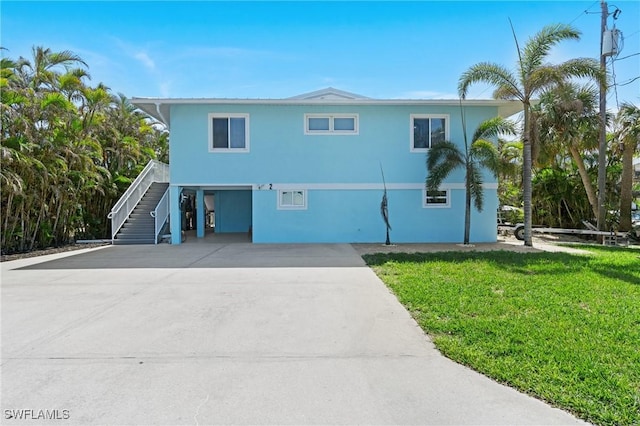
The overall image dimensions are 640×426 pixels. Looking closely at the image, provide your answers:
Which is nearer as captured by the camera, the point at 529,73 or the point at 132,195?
the point at 529,73

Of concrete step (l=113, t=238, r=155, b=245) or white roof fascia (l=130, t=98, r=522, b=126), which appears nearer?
white roof fascia (l=130, t=98, r=522, b=126)

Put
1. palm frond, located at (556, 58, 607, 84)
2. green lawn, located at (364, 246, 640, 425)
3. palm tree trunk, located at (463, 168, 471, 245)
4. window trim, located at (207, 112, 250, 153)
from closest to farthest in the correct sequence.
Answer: green lawn, located at (364, 246, 640, 425) → palm frond, located at (556, 58, 607, 84) → palm tree trunk, located at (463, 168, 471, 245) → window trim, located at (207, 112, 250, 153)

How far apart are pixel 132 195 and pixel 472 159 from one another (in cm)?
1361

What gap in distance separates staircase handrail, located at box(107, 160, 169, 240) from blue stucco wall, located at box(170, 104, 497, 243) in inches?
91.1

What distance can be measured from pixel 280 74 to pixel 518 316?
1340 centimetres

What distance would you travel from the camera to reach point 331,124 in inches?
546

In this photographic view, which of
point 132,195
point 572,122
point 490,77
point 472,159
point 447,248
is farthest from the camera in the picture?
point 132,195

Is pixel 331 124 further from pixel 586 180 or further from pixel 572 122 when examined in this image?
pixel 586 180

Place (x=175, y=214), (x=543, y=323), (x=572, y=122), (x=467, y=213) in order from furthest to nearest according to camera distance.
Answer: (x=572, y=122), (x=175, y=214), (x=467, y=213), (x=543, y=323)

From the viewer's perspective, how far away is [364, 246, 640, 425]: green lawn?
3121 mm

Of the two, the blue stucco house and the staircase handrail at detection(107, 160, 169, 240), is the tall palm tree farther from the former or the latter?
the staircase handrail at detection(107, 160, 169, 240)

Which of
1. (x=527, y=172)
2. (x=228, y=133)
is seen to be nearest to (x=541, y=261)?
(x=527, y=172)

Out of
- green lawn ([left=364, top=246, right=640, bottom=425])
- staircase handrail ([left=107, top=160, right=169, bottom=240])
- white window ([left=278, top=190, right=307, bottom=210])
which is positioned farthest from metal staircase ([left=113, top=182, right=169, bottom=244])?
green lawn ([left=364, top=246, right=640, bottom=425])

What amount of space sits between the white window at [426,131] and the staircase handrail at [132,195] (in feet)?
38.3
